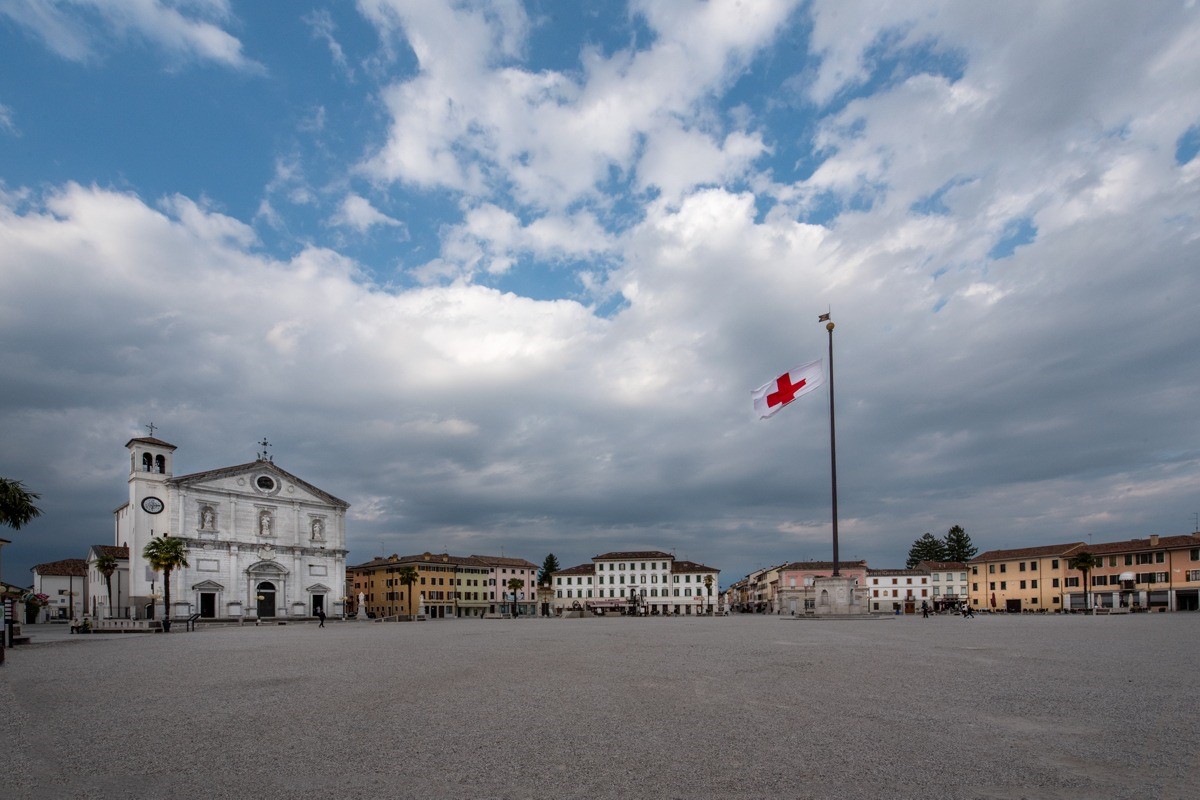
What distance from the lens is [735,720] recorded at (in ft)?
32.5

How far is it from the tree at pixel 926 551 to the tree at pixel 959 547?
8.02ft

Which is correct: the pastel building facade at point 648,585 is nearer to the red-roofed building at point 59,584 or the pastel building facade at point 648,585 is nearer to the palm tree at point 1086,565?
the palm tree at point 1086,565

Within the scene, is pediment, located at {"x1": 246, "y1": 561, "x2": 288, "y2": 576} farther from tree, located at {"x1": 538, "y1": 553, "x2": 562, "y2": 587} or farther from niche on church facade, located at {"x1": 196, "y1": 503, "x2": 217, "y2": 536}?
tree, located at {"x1": 538, "y1": 553, "x2": 562, "y2": 587}

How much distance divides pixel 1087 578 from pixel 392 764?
102m

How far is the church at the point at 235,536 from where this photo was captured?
74.6 metres

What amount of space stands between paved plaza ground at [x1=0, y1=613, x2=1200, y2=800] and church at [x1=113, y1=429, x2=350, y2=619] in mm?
65192

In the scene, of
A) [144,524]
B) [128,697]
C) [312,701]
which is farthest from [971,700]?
[144,524]

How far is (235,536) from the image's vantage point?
265 ft

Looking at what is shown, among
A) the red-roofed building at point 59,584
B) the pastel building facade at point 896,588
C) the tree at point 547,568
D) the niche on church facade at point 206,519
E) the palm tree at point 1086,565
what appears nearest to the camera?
the niche on church facade at point 206,519

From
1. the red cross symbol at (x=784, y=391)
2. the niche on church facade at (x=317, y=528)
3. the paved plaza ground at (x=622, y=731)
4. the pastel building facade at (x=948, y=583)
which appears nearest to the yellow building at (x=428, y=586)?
the niche on church facade at (x=317, y=528)

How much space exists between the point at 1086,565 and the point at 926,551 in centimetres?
6142

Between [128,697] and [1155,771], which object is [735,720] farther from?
[128,697]

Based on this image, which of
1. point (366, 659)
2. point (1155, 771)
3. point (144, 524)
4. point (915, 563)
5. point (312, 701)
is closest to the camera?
point (1155, 771)

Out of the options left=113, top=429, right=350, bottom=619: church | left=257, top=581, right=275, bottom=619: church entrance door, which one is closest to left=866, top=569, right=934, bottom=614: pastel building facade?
left=113, top=429, right=350, bottom=619: church
